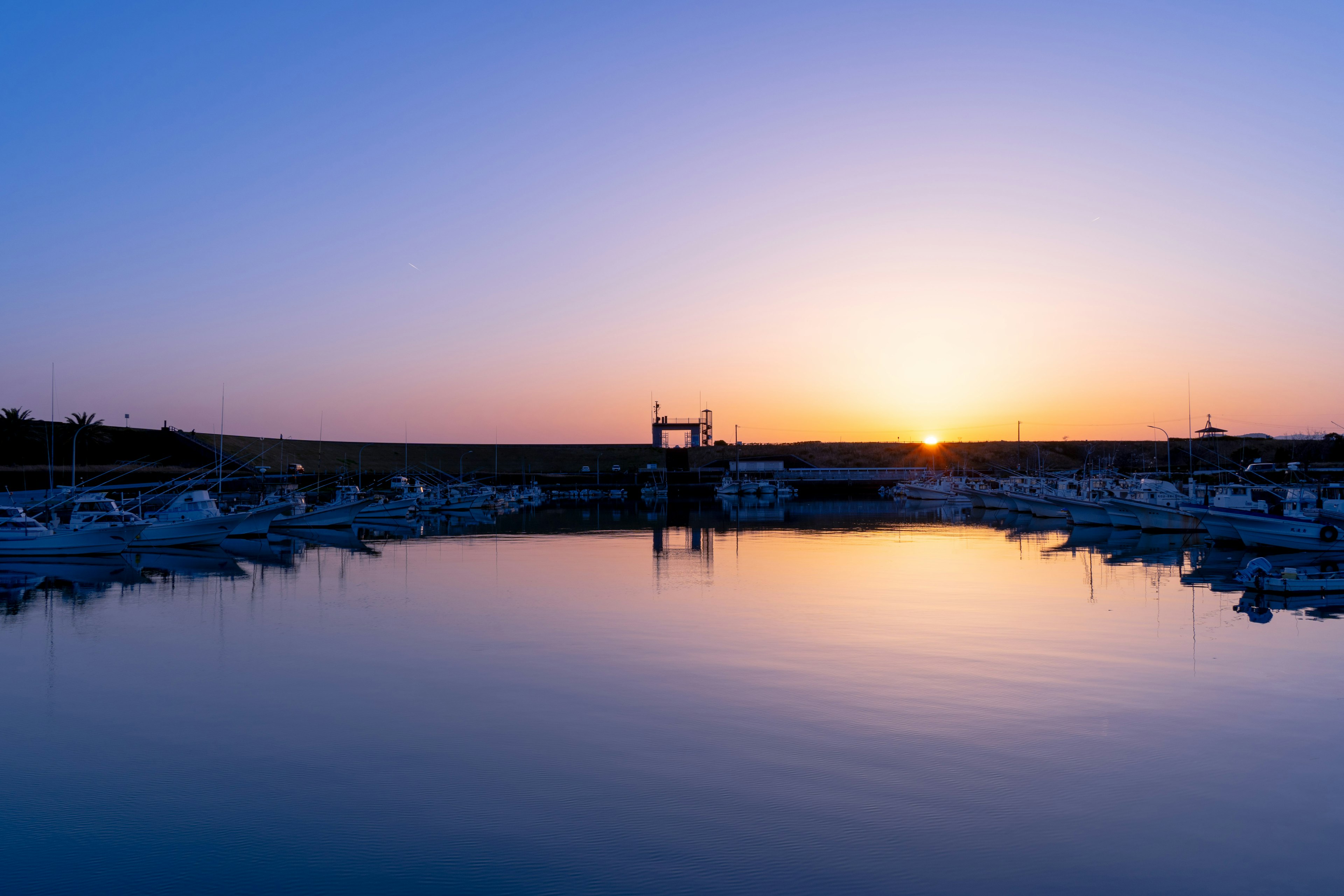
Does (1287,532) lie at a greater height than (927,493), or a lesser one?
greater

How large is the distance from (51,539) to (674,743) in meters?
35.8

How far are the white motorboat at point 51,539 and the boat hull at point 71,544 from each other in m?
0.01

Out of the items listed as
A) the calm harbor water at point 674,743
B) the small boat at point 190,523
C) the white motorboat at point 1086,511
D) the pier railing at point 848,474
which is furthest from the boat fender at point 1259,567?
the pier railing at point 848,474

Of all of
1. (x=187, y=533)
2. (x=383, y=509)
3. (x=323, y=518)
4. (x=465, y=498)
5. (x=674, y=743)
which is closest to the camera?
(x=674, y=743)

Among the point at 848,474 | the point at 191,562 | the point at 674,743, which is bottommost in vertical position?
→ the point at 191,562

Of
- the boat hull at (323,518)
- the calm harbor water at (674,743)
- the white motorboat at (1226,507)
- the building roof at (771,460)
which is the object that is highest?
the building roof at (771,460)

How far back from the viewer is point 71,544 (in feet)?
132

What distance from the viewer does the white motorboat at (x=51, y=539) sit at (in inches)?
1565

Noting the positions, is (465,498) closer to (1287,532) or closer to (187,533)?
(187,533)

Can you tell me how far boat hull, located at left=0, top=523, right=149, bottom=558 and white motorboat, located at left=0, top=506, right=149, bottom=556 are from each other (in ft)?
0.04

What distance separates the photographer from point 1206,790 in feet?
38.0

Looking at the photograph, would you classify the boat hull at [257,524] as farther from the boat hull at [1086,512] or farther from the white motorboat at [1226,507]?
the boat hull at [1086,512]

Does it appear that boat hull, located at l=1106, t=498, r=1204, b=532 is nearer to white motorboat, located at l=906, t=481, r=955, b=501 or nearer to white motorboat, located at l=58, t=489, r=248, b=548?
white motorboat, located at l=58, t=489, r=248, b=548

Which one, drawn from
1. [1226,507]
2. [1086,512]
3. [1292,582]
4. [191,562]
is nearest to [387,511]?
[191,562]
